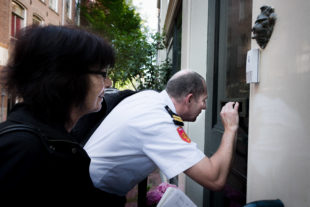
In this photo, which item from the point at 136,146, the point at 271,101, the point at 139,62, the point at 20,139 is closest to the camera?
→ the point at 20,139

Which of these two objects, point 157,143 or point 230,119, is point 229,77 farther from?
point 157,143

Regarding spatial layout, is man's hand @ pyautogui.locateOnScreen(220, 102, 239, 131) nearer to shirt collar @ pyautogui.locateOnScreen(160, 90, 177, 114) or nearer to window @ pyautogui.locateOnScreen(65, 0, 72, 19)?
shirt collar @ pyautogui.locateOnScreen(160, 90, 177, 114)

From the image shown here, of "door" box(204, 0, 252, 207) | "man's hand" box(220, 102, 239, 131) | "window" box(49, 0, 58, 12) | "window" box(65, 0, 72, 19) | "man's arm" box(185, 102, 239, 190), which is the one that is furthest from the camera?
"window" box(65, 0, 72, 19)

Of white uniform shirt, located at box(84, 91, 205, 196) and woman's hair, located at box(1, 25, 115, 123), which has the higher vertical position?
woman's hair, located at box(1, 25, 115, 123)

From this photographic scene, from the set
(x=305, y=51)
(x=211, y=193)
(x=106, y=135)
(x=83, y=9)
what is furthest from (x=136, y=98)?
(x=83, y=9)

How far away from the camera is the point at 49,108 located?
0.94 metres

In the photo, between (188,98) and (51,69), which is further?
(188,98)

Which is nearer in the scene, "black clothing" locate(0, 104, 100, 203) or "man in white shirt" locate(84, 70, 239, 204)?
"black clothing" locate(0, 104, 100, 203)

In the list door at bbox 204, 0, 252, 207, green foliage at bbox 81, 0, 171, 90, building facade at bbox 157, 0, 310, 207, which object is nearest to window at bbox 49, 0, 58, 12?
green foliage at bbox 81, 0, 171, 90

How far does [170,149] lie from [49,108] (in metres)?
0.62

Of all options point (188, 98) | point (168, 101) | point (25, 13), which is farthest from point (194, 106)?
point (25, 13)

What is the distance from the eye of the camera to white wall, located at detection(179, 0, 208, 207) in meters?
2.76

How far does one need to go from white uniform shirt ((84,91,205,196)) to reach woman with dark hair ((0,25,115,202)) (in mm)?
390

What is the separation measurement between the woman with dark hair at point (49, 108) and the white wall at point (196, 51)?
1860mm
